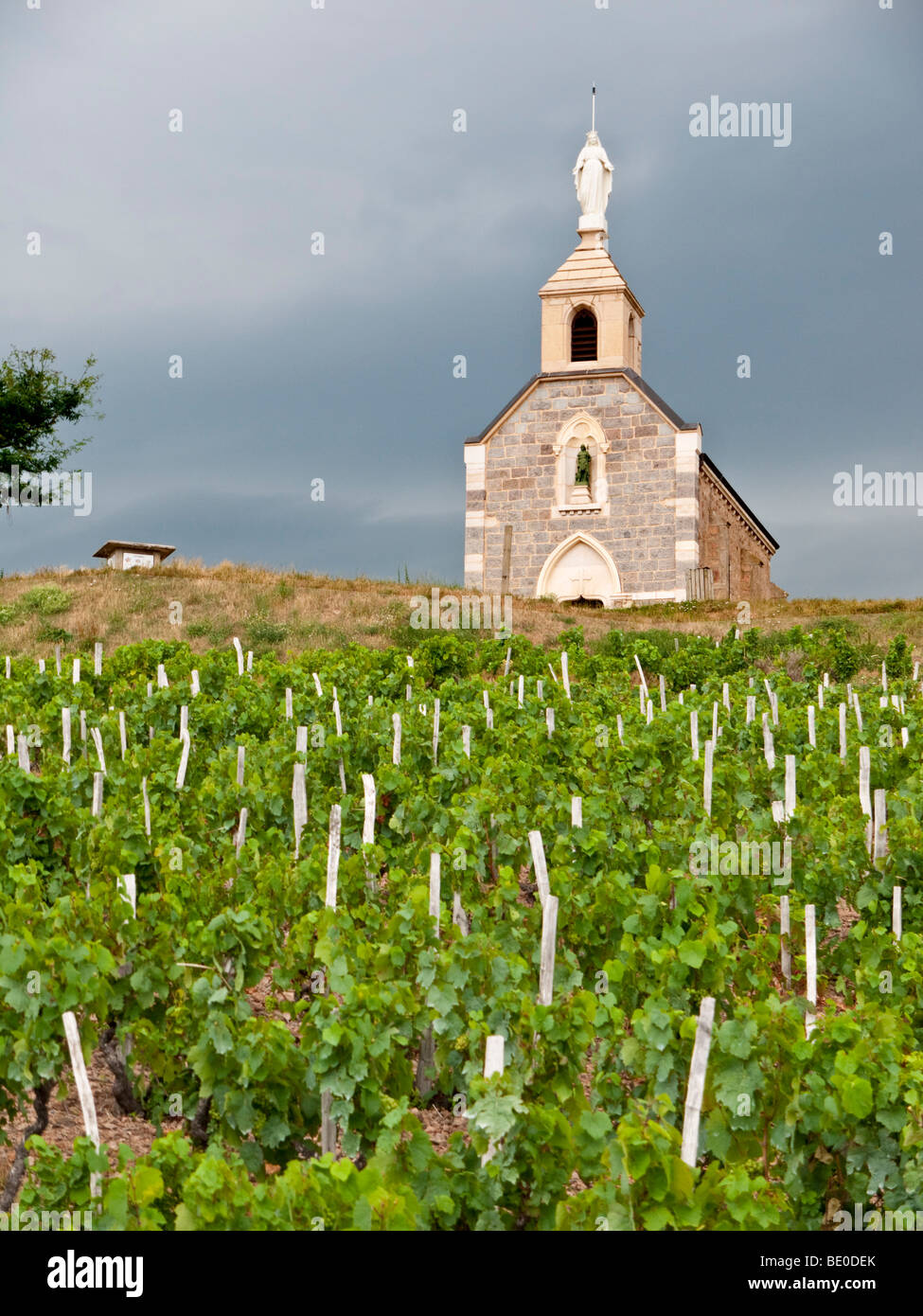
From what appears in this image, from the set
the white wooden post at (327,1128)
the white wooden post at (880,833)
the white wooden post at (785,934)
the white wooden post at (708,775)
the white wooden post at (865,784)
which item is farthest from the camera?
the white wooden post at (708,775)

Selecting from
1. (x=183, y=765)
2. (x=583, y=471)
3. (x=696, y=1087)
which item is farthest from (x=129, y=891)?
(x=583, y=471)

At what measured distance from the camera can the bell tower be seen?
37.1 meters

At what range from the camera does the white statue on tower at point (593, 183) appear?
128 feet

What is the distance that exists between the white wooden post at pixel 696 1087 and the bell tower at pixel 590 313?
32.4m

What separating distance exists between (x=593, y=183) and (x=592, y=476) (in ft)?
31.6

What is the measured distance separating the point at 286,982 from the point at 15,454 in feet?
100

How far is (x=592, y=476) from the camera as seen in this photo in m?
36.2

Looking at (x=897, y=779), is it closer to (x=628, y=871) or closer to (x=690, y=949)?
(x=628, y=871)

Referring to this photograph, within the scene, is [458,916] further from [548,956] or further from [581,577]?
[581,577]

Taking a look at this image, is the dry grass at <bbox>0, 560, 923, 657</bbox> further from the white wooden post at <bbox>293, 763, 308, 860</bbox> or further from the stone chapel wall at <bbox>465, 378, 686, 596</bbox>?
the white wooden post at <bbox>293, 763, 308, 860</bbox>

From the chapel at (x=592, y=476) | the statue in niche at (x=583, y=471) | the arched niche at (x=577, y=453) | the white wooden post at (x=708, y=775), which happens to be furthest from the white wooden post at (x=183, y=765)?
the statue in niche at (x=583, y=471)

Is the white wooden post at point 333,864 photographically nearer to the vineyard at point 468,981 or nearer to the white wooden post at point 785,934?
the vineyard at point 468,981

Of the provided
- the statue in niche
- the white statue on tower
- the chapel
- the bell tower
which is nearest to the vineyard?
the chapel

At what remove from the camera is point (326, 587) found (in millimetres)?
27781
